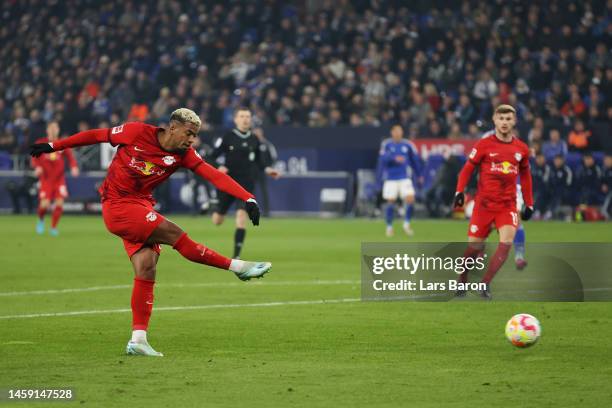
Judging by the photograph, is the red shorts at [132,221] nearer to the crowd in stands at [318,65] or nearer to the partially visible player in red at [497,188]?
the partially visible player in red at [497,188]

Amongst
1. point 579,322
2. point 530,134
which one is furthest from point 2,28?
point 579,322

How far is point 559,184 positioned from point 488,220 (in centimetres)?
1771

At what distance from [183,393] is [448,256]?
306 inches

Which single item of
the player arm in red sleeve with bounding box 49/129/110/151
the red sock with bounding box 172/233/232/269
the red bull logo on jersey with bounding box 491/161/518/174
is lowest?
the red sock with bounding box 172/233/232/269

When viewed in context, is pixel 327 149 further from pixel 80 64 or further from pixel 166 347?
pixel 166 347

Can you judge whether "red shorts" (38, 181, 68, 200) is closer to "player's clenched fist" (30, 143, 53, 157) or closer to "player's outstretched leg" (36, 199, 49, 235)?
"player's outstretched leg" (36, 199, 49, 235)

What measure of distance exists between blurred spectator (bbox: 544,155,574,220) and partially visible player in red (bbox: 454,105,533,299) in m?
17.2

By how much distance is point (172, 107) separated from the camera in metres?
36.4

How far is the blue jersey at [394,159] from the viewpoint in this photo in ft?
86.5

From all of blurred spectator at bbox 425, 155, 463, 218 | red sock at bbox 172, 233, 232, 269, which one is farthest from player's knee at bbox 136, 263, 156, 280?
blurred spectator at bbox 425, 155, 463, 218

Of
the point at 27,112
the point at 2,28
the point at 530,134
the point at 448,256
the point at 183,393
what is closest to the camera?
the point at 183,393

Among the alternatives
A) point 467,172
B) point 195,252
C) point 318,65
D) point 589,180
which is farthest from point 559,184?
point 195,252

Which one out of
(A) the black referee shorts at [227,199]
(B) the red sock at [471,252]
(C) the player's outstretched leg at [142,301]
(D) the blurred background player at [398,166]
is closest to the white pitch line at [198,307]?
(B) the red sock at [471,252]

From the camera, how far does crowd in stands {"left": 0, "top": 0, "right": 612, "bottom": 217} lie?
32188 mm
